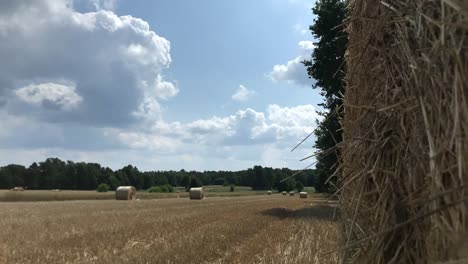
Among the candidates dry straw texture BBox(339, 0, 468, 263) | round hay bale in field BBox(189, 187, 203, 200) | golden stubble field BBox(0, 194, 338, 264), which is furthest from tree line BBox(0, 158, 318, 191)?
dry straw texture BBox(339, 0, 468, 263)

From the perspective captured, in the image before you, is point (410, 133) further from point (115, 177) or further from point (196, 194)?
point (115, 177)

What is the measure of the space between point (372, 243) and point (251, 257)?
5.49 metres

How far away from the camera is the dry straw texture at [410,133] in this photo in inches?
90.5

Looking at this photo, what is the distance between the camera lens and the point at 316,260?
7215mm

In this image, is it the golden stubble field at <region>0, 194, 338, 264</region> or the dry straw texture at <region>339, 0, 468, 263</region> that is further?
the golden stubble field at <region>0, 194, 338, 264</region>

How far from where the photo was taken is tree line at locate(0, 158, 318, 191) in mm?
89312

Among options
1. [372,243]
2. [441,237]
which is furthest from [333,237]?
[441,237]

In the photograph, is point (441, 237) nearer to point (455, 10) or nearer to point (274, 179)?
point (455, 10)

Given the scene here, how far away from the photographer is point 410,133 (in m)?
2.86

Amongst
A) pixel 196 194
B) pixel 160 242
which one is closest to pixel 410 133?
pixel 160 242

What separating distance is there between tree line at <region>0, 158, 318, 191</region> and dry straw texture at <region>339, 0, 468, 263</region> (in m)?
70.4

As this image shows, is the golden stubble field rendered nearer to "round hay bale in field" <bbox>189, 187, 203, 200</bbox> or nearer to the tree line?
"round hay bale in field" <bbox>189, 187, 203, 200</bbox>

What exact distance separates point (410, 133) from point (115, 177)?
326ft

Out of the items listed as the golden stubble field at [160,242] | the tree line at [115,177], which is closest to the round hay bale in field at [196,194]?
the golden stubble field at [160,242]
